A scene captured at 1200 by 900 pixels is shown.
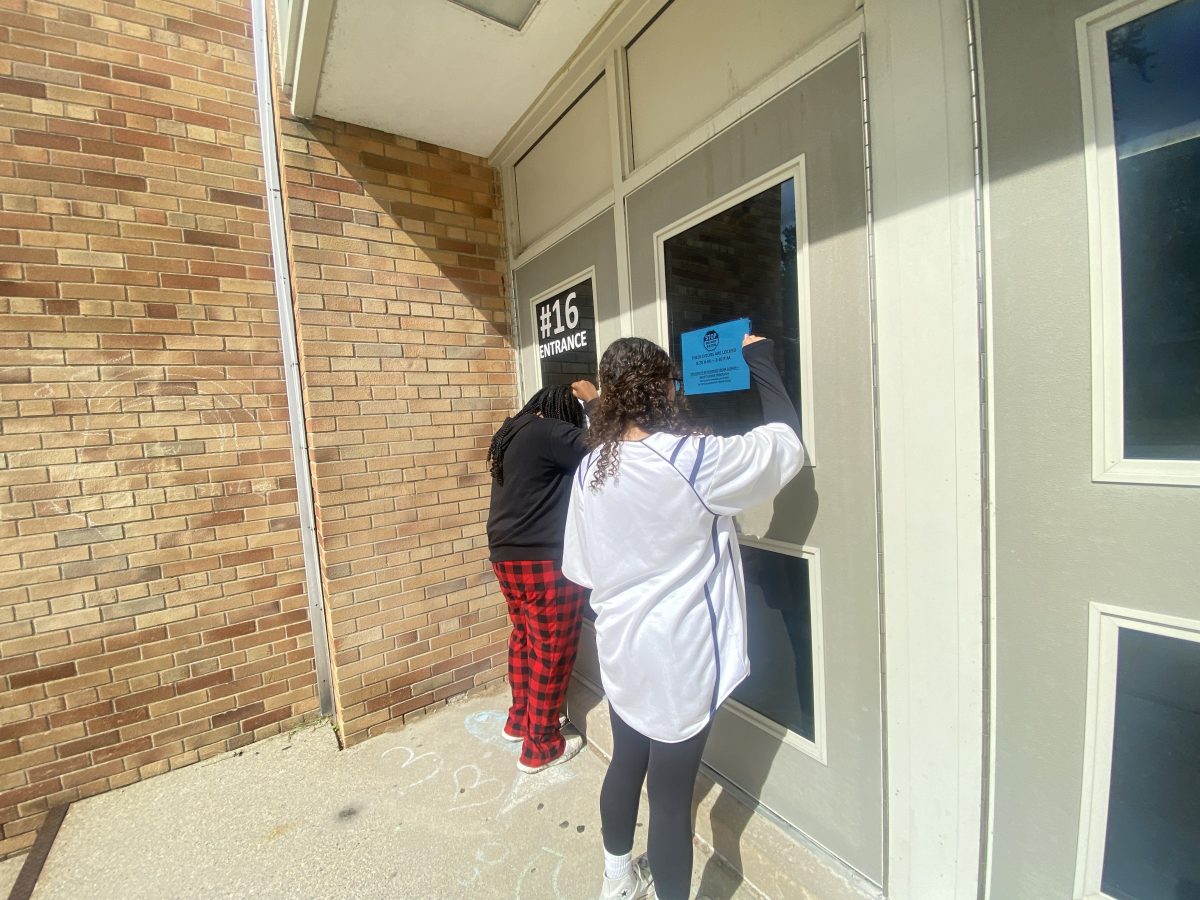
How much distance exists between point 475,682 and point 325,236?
285cm

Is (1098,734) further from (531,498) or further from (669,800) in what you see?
(531,498)

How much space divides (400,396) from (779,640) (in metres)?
2.40

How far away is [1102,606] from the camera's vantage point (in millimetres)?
1143

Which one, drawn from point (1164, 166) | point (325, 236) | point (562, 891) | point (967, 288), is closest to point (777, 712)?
point (562, 891)

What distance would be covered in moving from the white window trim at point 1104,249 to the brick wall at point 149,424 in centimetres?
291

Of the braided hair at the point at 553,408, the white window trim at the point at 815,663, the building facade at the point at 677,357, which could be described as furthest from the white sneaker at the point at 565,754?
the braided hair at the point at 553,408

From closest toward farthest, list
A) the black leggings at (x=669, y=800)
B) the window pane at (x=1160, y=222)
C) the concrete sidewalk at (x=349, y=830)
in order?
the window pane at (x=1160, y=222), the black leggings at (x=669, y=800), the concrete sidewalk at (x=349, y=830)

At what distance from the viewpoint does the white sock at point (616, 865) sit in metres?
1.72

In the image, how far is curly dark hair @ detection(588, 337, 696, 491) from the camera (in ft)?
5.08

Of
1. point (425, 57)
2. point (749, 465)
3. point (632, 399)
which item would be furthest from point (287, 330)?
point (749, 465)

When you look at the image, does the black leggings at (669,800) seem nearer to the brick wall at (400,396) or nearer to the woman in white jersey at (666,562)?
the woman in white jersey at (666,562)

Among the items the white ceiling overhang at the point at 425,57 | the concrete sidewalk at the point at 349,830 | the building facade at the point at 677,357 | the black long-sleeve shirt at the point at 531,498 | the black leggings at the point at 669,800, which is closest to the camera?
the building facade at the point at 677,357

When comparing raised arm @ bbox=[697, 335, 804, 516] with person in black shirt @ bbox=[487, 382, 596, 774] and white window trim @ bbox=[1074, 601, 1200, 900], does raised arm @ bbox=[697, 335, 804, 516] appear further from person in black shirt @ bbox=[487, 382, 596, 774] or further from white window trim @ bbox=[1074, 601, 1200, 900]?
person in black shirt @ bbox=[487, 382, 596, 774]

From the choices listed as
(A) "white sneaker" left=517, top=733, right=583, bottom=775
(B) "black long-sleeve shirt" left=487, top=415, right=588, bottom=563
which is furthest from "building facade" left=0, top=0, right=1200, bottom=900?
(B) "black long-sleeve shirt" left=487, top=415, right=588, bottom=563
